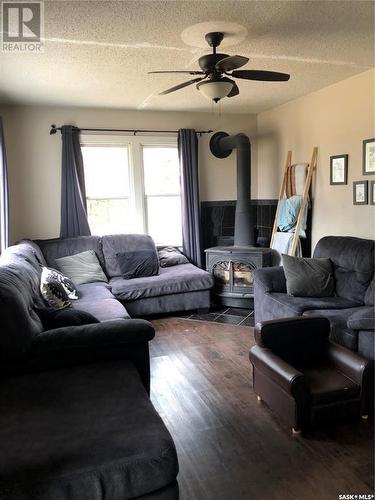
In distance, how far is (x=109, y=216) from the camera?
216 inches

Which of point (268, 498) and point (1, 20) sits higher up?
point (1, 20)

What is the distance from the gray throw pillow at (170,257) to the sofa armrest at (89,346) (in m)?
2.78

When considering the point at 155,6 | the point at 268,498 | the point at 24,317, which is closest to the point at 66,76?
the point at 155,6

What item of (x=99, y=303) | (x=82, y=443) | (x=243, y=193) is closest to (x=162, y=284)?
(x=99, y=303)

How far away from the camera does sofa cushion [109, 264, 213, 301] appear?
4609 millimetres

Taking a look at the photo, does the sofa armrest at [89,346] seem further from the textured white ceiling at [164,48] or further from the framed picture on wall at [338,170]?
the framed picture on wall at [338,170]

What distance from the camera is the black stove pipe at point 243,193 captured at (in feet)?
17.0

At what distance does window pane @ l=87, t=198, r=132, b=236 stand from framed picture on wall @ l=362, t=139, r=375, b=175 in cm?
297

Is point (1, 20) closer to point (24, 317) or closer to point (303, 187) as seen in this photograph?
point (24, 317)

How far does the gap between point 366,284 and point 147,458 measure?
2713 millimetres

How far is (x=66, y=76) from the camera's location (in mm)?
3729

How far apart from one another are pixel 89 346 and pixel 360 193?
2.99 meters

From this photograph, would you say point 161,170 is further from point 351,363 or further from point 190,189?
point 351,363

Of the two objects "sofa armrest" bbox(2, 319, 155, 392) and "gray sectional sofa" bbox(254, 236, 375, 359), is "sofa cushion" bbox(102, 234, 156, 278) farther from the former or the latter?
"sofa armrest" bbox(2, 319, 155, 392)
